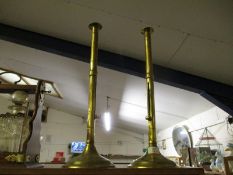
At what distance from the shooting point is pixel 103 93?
505 cm

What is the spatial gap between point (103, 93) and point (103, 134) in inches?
201

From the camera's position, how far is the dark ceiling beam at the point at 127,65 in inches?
114

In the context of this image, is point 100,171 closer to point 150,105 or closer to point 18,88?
point 150,105

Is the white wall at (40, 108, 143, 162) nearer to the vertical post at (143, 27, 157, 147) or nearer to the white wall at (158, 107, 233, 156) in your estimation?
the white wall at (158, 107, 233, 156)

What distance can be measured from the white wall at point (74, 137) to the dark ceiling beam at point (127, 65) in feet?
22.0

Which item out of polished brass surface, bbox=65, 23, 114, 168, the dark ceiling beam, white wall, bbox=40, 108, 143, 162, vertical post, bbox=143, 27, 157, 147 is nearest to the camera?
polished brass surface, bbox=65, 23, 114, 168

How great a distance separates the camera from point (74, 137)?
31.8 ft

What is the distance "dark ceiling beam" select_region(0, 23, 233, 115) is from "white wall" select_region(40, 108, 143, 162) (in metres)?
6.69

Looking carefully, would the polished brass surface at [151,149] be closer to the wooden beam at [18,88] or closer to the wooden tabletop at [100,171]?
the wooden tabletop at [100,171]

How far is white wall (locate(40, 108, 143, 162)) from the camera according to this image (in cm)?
956

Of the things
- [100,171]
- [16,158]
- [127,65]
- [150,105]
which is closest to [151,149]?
[150,105]

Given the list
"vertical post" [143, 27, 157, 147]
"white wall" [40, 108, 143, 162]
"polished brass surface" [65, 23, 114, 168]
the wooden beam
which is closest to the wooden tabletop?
"polished brass surface" [65, 23, 114, 168]

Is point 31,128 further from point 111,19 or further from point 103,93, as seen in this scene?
point 103,93

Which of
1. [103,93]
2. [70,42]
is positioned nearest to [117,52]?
[70,42]
